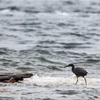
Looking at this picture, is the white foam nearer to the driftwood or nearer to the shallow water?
the shallow water

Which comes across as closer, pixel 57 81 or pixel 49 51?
pixel 57 81

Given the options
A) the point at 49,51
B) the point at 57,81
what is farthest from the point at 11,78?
the point at 49,51

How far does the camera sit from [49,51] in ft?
74.3

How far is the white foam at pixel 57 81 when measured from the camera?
14.6 m

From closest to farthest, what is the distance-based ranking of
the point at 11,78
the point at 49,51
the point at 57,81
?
1. the point at 11,78
2. the point at 57,81
3. the point at 49,51

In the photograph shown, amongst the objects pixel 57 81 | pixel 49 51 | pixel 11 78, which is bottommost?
pixel 49 51

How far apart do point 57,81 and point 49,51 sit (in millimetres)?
7705

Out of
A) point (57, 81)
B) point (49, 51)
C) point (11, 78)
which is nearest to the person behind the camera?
point (11, 78)

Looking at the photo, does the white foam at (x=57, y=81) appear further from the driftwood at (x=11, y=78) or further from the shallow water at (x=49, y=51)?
the driftwood at (x=11, y=78)

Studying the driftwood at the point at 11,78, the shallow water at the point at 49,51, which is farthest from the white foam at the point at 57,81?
the driftwood at the point at 11,78

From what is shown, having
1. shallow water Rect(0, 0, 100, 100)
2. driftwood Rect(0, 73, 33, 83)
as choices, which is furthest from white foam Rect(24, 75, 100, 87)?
driftwood Rect(0, 73, 33, 83)

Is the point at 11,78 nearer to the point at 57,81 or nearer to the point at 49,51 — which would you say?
the point at 57,81

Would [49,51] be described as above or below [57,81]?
below

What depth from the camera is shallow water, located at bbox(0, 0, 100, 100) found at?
44.2ft
